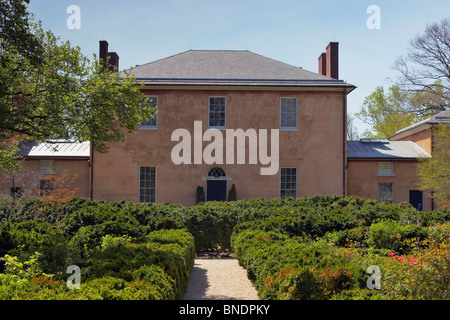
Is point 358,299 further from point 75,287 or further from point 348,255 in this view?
point 75,287

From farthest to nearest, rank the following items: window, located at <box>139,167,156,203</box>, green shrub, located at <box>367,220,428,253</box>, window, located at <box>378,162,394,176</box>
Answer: window, located at <box>378,162,394,176</box>
window, located at <box>139,167,156,203</box>
green shrub, located at <box>367,220,428,253</box>

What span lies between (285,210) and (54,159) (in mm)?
14398

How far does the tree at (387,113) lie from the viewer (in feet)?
119

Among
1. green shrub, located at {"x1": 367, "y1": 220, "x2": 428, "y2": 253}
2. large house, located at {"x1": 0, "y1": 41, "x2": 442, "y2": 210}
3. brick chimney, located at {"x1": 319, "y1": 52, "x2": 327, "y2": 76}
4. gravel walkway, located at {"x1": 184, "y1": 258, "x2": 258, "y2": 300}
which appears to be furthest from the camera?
brick chimney, located at {"x1": 319, "y1": 52, "x2": 327, "y2": 76}

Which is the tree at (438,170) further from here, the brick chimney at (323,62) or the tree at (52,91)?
the tree at (52,91)

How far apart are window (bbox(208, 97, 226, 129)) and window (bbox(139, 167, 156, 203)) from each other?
4052 mm

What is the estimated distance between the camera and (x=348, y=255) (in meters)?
7.99

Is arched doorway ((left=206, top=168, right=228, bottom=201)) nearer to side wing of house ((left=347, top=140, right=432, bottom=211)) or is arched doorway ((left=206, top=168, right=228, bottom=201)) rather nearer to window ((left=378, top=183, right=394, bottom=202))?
side wing of house ((left=347, top=140, right=432, bottom=211))

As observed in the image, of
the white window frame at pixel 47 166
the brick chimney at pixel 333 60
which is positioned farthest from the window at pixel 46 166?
the brick chimney at pixel 333 60

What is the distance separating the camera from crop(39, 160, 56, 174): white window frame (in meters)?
21.6

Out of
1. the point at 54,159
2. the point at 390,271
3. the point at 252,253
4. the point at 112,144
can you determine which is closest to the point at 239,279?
the point at 252,253

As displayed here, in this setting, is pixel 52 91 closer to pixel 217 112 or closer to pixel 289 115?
pixel 217 112

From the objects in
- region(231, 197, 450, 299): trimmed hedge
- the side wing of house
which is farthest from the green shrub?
the side wing of house

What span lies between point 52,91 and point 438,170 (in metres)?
17.9
